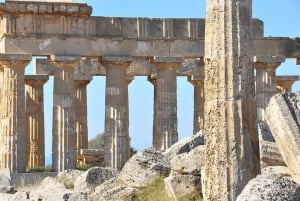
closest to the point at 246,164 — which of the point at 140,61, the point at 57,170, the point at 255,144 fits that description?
the point at 255,144

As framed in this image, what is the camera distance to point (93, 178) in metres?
26.4

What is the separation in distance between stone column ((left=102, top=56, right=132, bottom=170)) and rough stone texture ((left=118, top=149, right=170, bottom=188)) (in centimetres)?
1541

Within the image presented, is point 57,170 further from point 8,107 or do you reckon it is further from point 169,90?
point 169,90

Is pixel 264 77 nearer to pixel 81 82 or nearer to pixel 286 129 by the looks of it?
pixel 81 82

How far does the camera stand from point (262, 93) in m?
43.4

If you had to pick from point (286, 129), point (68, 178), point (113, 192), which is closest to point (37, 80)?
point (68, 178)

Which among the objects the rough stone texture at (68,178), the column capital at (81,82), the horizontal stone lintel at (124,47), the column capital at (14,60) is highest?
the horizontal stone lintel at (124,47)

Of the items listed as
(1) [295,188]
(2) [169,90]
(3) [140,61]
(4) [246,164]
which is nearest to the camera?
(1) [295,188]

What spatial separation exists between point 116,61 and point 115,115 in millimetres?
2427

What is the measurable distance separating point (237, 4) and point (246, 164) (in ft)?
11.3

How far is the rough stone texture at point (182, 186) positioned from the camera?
73.2 ft

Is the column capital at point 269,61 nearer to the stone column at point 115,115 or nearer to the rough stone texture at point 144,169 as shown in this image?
the stone column at point 115,115

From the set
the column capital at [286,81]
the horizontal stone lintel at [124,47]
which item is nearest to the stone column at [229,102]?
the horizontal stone lintel at [124,47]

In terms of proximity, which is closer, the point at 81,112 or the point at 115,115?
the point at 115,115
